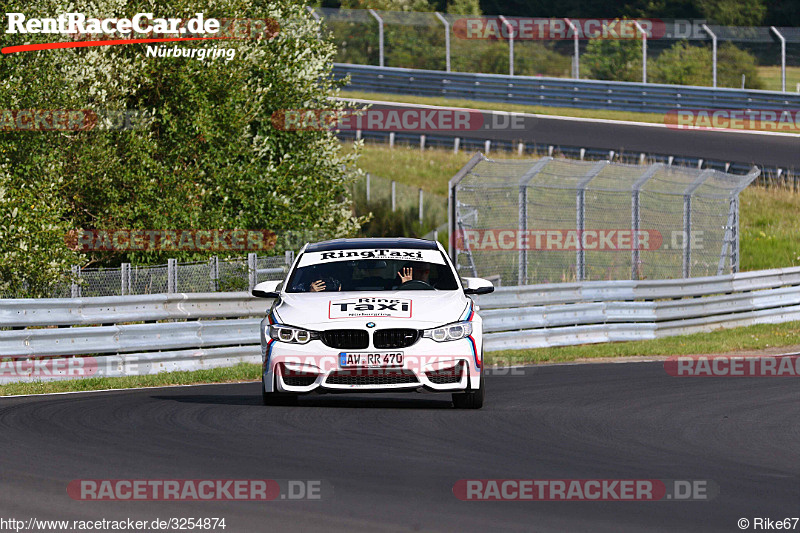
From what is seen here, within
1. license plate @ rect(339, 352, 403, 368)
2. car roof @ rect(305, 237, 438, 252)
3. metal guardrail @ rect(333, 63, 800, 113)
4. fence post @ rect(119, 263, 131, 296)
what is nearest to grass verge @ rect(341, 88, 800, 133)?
metal guardrail @ rect(333, 63, 800, 113)

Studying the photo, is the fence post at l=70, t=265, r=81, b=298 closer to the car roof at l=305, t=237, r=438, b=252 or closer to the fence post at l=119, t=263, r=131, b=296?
the fence post at l=119, t=263, r=131, b=296

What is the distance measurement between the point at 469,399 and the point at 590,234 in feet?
49.5

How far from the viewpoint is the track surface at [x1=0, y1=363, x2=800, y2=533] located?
658 cm

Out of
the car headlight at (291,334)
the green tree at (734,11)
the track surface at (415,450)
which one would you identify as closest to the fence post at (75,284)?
the track surface at (415,450)

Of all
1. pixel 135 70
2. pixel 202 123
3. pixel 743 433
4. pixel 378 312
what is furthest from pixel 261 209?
pixel 743 433

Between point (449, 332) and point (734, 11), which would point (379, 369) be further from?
point (734, 11)

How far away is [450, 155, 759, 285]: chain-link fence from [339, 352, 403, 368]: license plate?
961 cm

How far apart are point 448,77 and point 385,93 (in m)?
2.20

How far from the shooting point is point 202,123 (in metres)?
22.9

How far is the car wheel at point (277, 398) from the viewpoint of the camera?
11.1 metres

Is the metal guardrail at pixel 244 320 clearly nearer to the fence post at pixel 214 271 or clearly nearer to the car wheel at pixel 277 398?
the fence post at pixel 214 271

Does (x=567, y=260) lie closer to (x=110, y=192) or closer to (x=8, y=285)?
(x=110, y=192)

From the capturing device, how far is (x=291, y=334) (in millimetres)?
10844

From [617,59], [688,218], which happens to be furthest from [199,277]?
[617,59]
